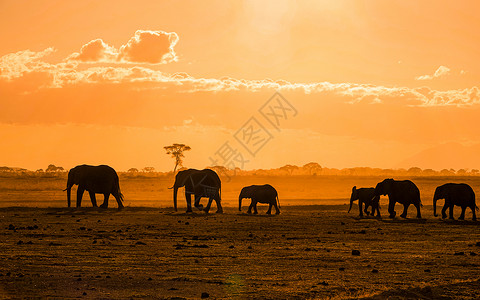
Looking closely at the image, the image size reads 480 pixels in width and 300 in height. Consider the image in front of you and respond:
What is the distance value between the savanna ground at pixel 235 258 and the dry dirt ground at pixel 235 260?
0.03 m

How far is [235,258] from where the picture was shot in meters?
21.1

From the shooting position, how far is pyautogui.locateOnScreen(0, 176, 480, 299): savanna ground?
15742mm

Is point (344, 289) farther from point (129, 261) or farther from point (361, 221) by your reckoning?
point (361, 221)

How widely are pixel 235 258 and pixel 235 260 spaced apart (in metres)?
0.45

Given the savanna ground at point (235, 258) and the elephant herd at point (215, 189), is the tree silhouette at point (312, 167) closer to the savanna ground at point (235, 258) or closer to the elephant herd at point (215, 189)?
the elephant herd at point (215, 189)

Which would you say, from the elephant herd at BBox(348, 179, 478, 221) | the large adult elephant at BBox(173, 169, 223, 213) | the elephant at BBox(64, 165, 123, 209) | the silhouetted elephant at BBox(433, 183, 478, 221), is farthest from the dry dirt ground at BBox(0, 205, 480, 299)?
the elephant at BBox(64, 165, 123, 209)

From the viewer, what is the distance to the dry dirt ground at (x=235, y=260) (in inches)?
616

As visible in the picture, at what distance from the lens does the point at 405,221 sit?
3878 cm

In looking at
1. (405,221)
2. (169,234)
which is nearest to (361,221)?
(405,221)

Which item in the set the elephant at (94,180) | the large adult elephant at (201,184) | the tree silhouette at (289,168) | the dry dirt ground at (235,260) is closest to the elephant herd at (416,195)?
the dry dirt ground at (235,260)

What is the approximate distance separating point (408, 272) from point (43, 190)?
73.1 metres

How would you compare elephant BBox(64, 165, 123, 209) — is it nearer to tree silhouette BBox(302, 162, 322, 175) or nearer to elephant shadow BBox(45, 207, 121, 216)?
A: elephant shadow BBox(45, 207, 121, 216)

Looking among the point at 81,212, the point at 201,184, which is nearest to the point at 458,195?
the point at 201,184

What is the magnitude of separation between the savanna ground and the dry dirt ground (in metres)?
0.03
